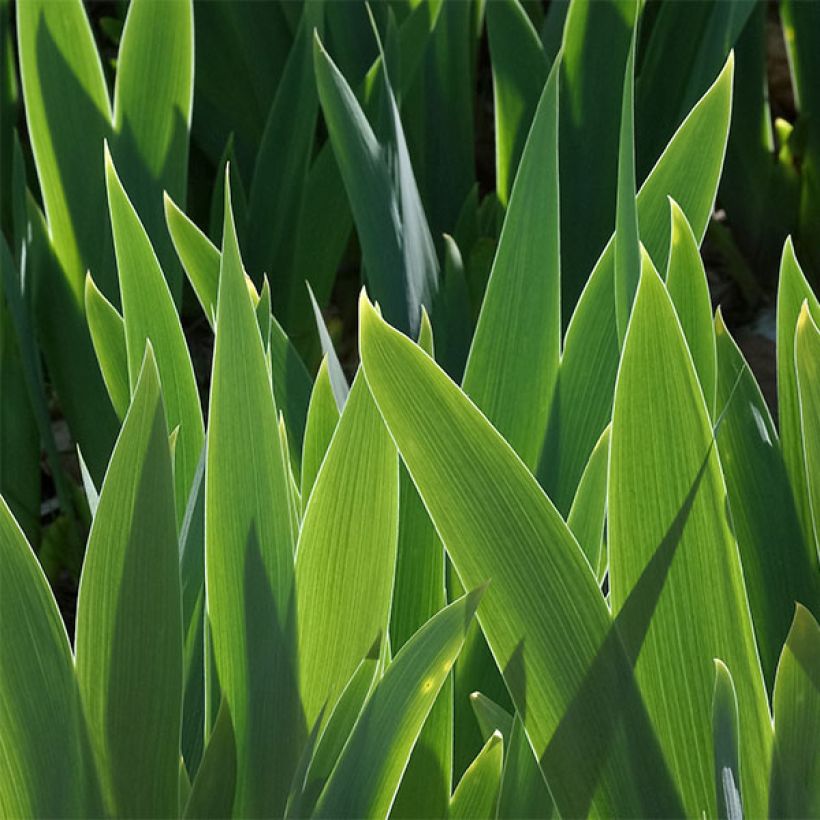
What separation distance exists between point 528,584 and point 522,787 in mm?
135

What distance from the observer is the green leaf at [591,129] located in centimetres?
102

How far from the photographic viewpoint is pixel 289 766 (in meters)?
0.56

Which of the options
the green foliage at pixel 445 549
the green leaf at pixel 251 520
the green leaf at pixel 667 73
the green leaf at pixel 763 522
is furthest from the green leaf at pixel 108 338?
the green leaf at pixel 667 73

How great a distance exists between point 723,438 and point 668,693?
15 cm

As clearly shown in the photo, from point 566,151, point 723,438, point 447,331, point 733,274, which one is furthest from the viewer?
point 733,274

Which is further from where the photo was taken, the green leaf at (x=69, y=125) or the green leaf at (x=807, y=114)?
the green leaf at (x=807, y=114)

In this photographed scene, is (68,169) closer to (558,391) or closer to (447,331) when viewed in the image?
(447,331)

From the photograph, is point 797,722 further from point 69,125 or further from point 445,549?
point 69,125

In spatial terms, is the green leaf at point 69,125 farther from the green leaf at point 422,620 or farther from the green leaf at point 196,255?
the green leaf at point 422,620

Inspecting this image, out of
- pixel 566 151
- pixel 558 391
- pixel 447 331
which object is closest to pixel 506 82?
pixel 566 151

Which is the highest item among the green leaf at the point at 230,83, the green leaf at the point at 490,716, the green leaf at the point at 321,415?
the green leaf at the point at 230,83

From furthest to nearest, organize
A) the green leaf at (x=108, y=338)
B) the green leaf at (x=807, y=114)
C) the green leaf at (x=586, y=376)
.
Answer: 1. the green leaf at (x=807, y=114)
2. the green leaf at (x=108, y=338)
3. the green leaf at (x=586, y=376)

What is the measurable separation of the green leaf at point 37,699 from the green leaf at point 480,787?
0.55 ft

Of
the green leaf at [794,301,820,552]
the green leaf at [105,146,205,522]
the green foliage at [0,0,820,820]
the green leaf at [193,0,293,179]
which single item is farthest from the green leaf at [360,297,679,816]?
the green leaf at [193,0,293,179]
